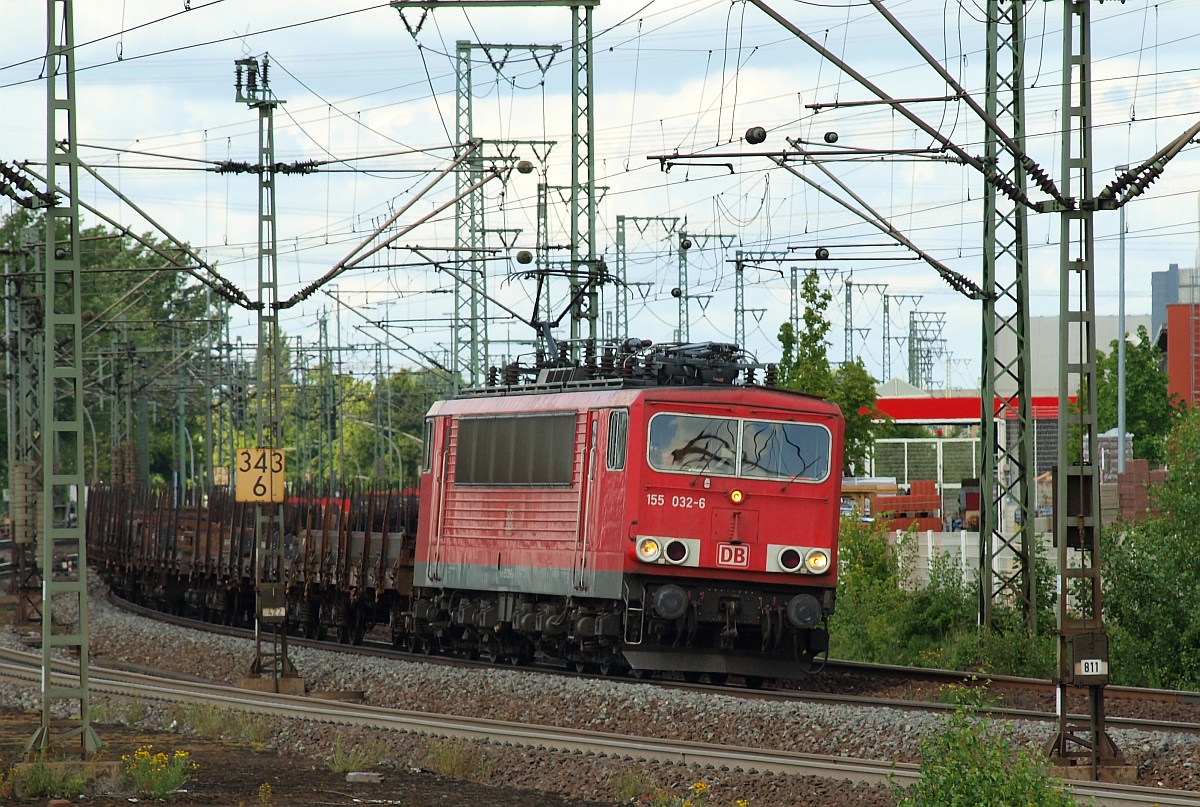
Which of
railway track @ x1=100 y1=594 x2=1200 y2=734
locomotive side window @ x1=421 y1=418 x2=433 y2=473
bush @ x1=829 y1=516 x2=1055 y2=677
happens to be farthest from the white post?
locomotive side window @ x1=421 y1=418 x2=433 y2=473

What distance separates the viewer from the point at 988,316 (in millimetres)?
21938

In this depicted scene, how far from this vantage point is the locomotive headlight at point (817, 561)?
19844mm

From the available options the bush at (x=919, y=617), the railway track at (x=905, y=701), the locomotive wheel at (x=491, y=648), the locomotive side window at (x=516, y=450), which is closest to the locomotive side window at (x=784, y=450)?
the locomotive side window at (x=516, y=450)

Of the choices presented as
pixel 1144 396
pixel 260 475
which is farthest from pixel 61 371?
pixel 1144 396

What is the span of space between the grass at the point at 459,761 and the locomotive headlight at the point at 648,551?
484 centimetres

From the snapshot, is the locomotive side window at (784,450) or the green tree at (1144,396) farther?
the green tree at (1144,396)

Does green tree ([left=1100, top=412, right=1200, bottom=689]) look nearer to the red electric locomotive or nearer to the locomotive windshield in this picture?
the red electric locomotive

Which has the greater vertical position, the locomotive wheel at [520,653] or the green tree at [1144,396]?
the green tree at [1144,396]

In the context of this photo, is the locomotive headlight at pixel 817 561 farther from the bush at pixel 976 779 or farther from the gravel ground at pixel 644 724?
the bush at pixel 976 779

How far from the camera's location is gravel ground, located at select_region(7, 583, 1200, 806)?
42.0ft

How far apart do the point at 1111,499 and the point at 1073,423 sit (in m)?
23.6

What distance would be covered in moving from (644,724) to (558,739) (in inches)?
72.8

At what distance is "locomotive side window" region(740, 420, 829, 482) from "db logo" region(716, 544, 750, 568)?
879 mm

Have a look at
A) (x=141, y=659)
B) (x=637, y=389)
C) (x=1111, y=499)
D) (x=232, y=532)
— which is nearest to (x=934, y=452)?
(x=1111, y=499)
